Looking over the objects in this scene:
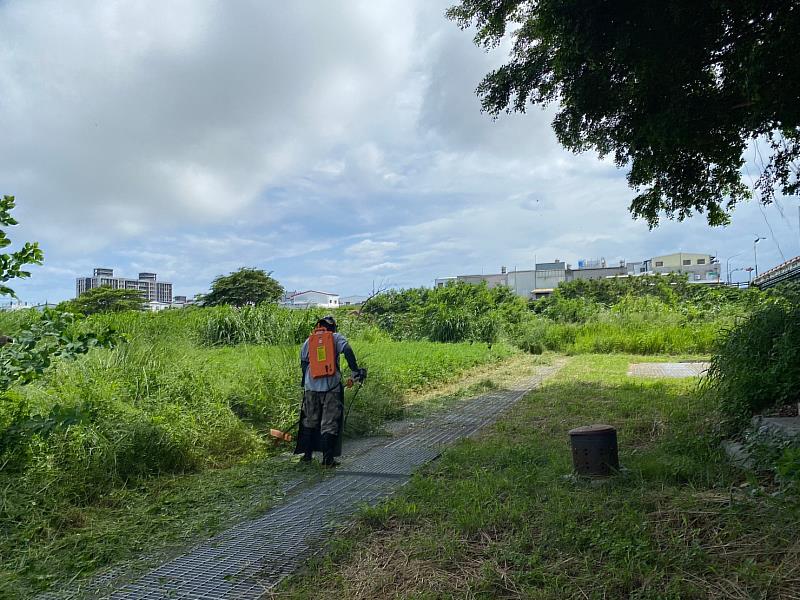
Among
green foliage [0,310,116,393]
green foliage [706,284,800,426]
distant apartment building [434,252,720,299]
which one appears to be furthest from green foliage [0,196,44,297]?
distant apartment building [434,252,720,299]

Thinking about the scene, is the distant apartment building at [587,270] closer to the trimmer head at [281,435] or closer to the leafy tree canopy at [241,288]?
Answer: the leafy tree canopy at [241,288]

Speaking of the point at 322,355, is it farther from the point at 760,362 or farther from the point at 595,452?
the point at 760,362

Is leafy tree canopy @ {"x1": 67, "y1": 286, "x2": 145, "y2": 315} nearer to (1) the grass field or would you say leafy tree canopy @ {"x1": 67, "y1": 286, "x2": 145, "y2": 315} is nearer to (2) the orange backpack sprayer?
(1) the grass field

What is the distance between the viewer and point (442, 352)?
1388 cm

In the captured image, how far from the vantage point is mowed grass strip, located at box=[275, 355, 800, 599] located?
2.95 meters

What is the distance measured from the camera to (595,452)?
14.9 ft

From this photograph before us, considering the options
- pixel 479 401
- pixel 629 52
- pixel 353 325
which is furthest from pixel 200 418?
pixel 353 325

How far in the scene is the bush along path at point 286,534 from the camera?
127 inches

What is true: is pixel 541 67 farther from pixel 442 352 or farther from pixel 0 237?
pixel 442 352

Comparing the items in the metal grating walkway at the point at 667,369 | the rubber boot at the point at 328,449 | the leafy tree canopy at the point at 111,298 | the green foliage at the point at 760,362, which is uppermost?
the leafy tree canopy at the point at 111,298

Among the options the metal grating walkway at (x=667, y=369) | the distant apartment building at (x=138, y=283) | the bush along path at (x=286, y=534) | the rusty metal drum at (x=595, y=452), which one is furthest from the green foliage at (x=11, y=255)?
the distant apartment building at (x=138, y=283)

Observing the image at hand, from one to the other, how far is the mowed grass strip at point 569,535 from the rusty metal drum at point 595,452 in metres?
0.15

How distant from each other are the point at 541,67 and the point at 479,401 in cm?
528

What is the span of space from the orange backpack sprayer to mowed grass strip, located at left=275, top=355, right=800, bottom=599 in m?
1.52
